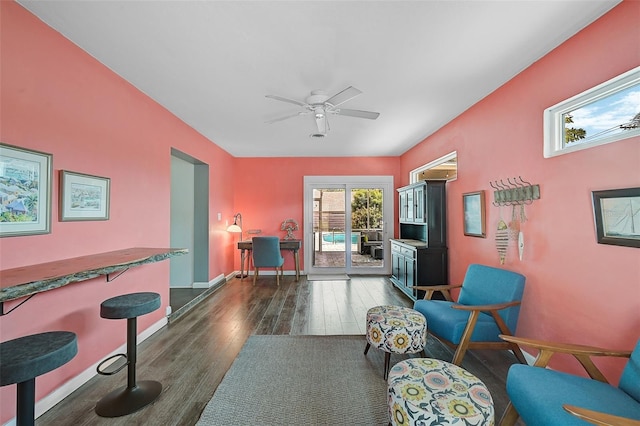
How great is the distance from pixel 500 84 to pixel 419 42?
1.23m

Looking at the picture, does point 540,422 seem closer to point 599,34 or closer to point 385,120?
point 599,34

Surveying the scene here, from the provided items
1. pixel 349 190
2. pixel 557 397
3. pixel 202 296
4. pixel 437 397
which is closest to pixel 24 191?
pixel 437 397

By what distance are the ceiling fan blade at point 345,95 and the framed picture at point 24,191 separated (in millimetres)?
2191

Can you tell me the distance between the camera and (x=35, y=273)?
4.97ft

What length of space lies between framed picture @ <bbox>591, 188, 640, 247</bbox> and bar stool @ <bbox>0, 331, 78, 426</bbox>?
124 inches

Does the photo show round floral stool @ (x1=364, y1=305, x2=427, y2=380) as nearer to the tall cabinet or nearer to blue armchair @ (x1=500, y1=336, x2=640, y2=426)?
blue armchair @ (x1=500, y1=336, x2=640, y2=426)

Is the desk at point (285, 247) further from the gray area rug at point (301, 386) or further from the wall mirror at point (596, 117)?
the wall mirror at point (596, 117)

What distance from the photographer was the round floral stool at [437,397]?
1266 mm

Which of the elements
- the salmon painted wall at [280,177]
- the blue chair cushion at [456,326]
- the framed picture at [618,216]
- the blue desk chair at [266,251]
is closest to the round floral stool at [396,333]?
the blue chair cushion at [456,326]

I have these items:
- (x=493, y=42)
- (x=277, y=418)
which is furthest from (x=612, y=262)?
(x=277, y=418)

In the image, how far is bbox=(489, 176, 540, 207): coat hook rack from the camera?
7.70ft

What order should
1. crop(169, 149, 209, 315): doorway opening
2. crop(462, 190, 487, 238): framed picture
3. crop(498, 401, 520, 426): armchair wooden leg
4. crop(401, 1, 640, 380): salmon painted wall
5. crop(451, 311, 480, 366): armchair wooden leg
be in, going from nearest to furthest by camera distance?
crop(498, 401, 520, 426): armchair wooden leg, crop(401, 1, 640, 380): salmon painted wall, crop(451, 311, 480, 366): armchair wooden leg, crop(462, 190, 487, 238): framed picture, crop(169, 149, 209, 315): doorway opening

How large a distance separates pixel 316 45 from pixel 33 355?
8.06 feet

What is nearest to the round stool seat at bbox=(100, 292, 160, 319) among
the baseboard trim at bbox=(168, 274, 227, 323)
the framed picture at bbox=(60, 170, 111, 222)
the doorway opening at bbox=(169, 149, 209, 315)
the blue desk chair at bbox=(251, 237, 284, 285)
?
the framed picture at bbox=(60, 170, 111, 222)
